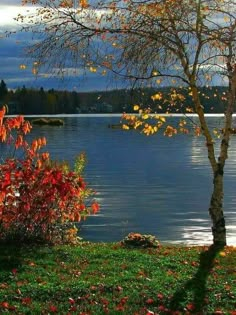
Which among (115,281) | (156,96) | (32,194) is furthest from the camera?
(156,96)

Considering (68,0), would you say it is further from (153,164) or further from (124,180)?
(153,164)

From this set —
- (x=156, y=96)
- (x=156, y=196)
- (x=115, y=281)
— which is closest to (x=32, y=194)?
(x=156, y=96)

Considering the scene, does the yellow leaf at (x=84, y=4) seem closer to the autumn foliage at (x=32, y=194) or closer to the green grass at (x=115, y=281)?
the autumn foliage at (x=32, y=194)

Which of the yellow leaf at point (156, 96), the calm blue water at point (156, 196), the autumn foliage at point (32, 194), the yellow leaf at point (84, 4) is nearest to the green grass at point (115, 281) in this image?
the autumn foliage at point (32, 194)

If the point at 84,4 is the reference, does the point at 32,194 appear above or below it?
below

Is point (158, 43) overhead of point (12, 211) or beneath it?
overhead

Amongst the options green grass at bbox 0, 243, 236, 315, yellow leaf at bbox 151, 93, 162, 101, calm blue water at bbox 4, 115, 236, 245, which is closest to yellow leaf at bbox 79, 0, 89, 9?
yellow leaf at bbox 151, 93, 162, 101

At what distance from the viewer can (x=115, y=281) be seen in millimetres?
9695

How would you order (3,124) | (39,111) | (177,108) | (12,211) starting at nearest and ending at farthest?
(3,124) → (12,211) → (177,108) → (39,111)

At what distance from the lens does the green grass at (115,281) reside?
850 centimetres

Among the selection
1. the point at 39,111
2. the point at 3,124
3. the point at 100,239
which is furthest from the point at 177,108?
the point at 39,111

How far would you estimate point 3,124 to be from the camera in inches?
481

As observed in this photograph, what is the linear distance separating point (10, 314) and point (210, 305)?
262cm

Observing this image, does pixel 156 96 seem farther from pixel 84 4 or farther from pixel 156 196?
pixel 156 196
